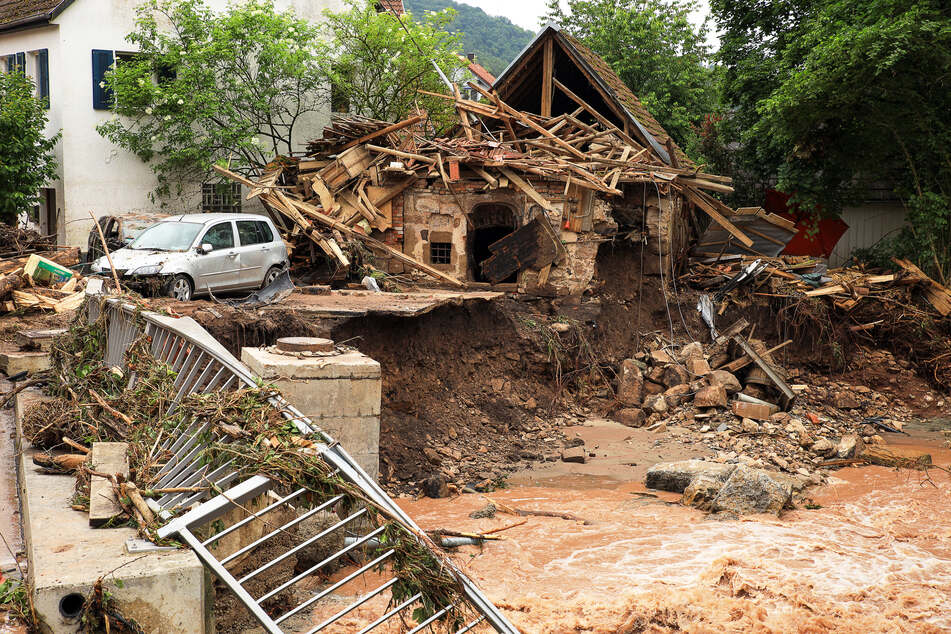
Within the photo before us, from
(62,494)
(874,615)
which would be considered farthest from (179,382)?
(874,615)

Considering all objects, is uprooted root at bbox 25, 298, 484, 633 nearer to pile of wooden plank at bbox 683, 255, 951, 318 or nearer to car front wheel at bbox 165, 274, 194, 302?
car front wheel at bbox 165, 274, 194, 302

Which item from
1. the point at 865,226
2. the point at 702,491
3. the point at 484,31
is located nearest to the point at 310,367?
the point at 702,491

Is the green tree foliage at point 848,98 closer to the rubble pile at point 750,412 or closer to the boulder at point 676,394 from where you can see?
the rubble pile at point 750,412

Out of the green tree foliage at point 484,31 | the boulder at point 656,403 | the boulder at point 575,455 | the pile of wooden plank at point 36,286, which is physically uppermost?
the green tree foliage at point 484,31

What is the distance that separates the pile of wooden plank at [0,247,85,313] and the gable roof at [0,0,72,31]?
8.87 metres

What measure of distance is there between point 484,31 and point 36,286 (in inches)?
2602

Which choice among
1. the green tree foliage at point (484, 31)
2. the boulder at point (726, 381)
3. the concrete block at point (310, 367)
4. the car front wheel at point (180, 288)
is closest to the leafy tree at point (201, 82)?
the car front wheel at point (180, 288)

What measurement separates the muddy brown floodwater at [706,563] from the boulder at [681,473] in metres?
0.29

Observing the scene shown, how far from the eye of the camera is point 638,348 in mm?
16516

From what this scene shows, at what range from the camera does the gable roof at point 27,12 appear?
854 inches

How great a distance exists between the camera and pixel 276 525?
6445mm

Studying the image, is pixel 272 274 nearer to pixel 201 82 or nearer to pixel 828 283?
pixel 201 82

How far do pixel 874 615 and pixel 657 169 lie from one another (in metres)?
11.6

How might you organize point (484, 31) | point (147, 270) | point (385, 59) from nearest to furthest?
point (147, 270) < point (385, 59) < point (484, 31)
